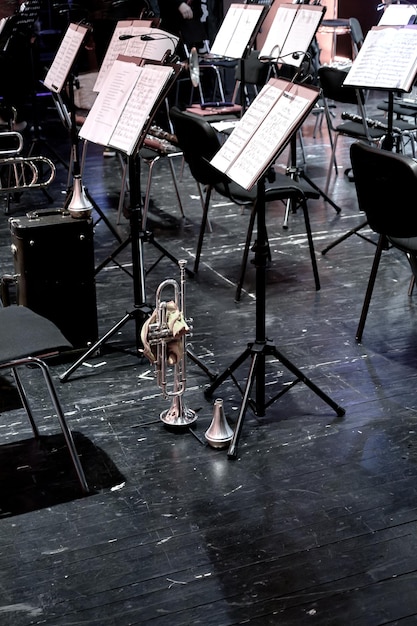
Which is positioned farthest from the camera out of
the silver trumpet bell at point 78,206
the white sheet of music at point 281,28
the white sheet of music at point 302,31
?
the white sheet of music at point 281,28

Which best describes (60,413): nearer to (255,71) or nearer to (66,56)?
(66,56)

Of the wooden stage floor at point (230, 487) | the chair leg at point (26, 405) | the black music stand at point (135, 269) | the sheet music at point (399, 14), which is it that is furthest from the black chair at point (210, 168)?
the sheet music at point (399, 14)

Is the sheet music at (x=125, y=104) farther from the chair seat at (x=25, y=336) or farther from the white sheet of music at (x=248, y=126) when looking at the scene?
the chair seat at (x=25, y=336)

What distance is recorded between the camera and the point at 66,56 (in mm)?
4188

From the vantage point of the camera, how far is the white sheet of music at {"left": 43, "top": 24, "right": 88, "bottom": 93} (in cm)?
411

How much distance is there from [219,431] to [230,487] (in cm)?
26

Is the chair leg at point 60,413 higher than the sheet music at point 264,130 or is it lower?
lower

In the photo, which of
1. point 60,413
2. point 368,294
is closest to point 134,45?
point 368,294

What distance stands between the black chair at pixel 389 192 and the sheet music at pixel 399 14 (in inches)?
135

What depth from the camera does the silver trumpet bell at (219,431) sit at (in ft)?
9.37

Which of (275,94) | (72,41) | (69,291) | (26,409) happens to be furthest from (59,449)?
(72,41)

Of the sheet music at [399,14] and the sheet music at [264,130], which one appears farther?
the sheet music at [399,14]

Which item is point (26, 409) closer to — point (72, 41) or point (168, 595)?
point (168, 595)

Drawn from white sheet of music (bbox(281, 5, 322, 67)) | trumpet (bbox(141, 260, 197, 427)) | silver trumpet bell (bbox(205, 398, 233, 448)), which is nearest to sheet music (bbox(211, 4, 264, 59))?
white sheet of music (bbox(281, 5, 322, 67))
